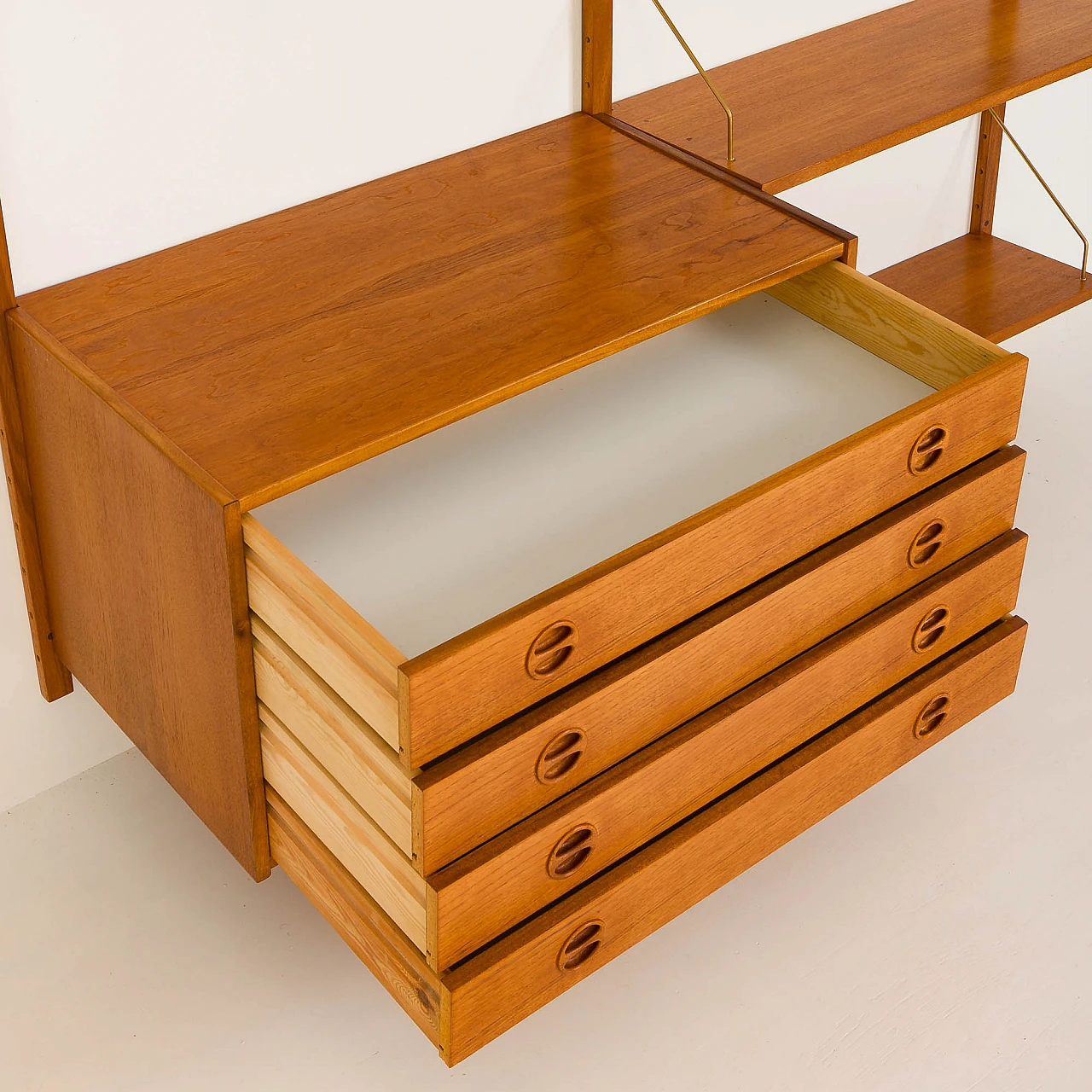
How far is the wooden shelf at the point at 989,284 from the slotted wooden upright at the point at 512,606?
0.47 meters

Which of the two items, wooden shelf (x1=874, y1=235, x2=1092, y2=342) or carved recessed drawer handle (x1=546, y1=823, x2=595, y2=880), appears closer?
carved recessed drawer handle (x1=546, y1=823, x2=595, y2=880)

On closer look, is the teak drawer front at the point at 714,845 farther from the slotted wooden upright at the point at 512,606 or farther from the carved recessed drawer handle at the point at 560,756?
the carved recessed drawer handle at the point at 560,756

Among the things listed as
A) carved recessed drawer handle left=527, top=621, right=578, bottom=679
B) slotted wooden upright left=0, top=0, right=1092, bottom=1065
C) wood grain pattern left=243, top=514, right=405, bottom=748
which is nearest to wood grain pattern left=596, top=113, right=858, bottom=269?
slotted wooden upright left=0, top=0, right=1092, bottom=1065

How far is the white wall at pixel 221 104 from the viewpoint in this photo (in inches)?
52.6

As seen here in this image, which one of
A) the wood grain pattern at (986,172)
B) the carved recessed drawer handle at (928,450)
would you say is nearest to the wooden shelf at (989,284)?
the wood grain pattern at (986,172)

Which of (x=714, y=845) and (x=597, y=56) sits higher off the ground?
(x=597, y=56)

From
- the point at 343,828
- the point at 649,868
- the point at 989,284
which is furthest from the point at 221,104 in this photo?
the point at 989,284

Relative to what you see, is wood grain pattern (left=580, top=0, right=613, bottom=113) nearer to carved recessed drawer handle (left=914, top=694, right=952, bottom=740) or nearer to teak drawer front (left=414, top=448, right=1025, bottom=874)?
teak drawer front (left=414, top=448, right=1025, bottom=874)

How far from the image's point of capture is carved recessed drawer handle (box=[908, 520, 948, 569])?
55.2 inches

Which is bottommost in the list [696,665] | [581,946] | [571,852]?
[581,946]

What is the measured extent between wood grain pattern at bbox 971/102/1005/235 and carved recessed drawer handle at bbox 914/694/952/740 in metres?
1.10

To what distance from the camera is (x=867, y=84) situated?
6.08 feet

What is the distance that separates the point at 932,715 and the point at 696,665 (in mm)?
387

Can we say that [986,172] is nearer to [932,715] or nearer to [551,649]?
[932,715]
